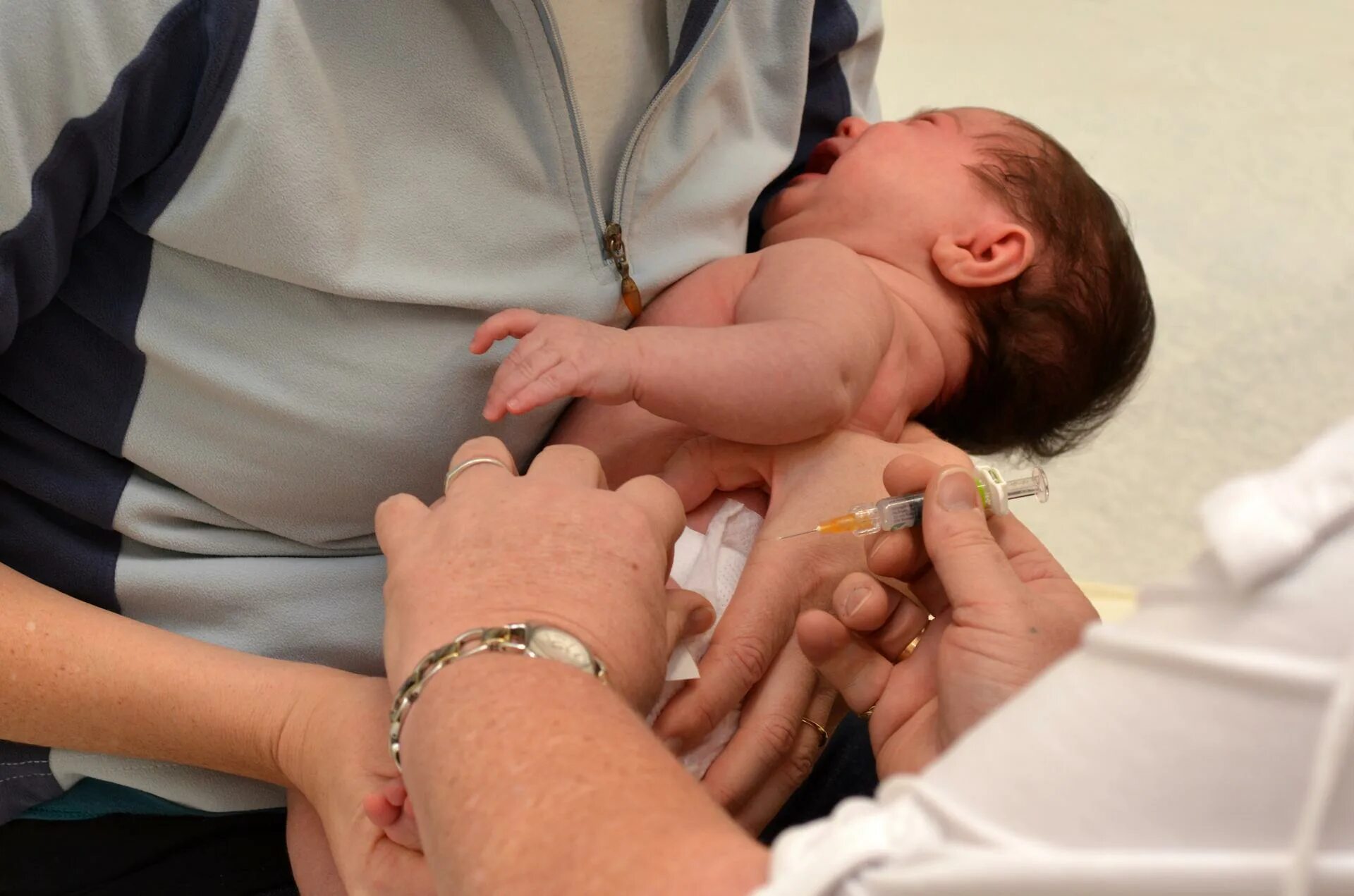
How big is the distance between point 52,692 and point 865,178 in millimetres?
878

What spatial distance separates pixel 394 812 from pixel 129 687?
0.25 m

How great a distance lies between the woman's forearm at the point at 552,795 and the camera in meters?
0.46

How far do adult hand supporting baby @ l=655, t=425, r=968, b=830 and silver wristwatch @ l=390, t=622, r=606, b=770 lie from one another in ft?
0.80

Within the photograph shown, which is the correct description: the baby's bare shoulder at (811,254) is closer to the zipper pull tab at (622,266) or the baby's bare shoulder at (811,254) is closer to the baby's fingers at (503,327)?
the zipper pull tab at (622,266)

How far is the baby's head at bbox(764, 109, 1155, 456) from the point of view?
115 cm

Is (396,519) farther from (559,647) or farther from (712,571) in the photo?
(712,571)

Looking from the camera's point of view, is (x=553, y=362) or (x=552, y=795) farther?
(x=553, y=362)

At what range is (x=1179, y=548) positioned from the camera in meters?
1.81

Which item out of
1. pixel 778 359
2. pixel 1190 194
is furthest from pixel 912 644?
pixel 1190 194

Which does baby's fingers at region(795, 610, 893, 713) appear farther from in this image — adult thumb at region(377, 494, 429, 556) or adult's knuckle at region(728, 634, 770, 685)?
adult thumb at region(377, 494, 429, 556)

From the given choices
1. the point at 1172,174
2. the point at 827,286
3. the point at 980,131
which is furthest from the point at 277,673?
the point at 1172,174

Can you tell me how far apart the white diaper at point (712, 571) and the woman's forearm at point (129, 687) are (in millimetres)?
278

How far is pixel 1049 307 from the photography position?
1164mm

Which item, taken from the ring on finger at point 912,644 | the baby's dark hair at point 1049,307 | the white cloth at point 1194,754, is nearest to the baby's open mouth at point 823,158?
the baby's dark hair at point 1049,307
